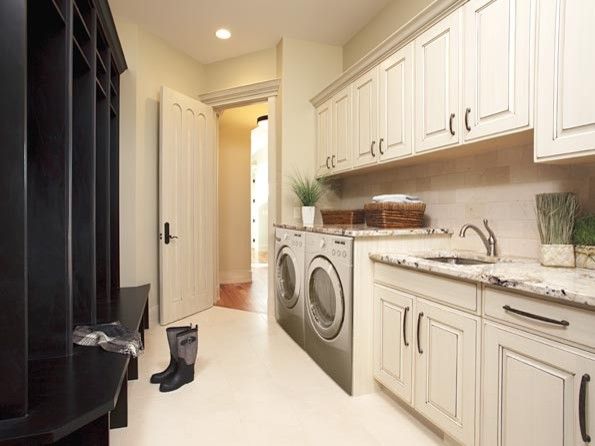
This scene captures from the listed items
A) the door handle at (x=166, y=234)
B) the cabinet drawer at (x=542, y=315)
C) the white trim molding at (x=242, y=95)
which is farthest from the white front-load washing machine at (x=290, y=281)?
the cabinet drawer at (x=542, y=315)

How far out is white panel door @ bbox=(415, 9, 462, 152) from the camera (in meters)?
1.92

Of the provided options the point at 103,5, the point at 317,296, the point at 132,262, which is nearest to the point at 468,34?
the point at 317,296

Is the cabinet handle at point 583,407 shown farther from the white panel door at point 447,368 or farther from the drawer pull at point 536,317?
the white panel door at point 447,368

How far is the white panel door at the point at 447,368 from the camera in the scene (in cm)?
148

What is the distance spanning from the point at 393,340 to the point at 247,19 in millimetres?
2998

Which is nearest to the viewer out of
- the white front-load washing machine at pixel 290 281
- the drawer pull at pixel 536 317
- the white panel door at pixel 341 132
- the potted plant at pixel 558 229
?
the drawer pull at pixel 536 317

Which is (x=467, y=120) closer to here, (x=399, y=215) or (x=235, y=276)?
(x=399, y=215)

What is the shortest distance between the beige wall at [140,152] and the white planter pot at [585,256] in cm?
330

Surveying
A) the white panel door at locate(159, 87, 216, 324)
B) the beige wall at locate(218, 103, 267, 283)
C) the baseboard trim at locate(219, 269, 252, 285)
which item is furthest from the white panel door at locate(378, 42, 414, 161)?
the baseboard trim at locate(219, 269, 252, 285)

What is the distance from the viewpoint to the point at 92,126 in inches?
75.0

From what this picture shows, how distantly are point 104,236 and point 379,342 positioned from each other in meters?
1.99

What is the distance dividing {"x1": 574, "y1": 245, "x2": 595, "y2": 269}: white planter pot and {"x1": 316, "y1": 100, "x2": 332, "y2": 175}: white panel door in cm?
213

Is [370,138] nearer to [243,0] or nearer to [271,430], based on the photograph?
[243,0]

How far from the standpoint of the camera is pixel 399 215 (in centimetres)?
242
